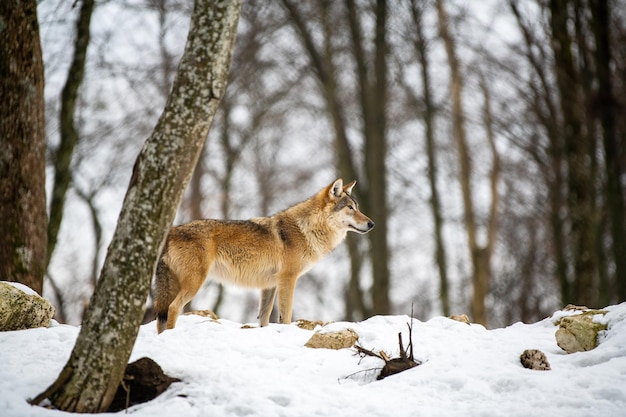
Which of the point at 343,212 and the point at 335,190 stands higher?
the point at 335,190

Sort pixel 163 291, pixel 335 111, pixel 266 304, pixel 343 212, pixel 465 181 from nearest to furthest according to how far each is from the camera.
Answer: pixel 163 291 < pixel 266 304 < pixel 343 212 < pixel 335 111 < pixel 465 181

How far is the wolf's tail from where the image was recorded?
23.6 ft

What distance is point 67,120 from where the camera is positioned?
35.8ft

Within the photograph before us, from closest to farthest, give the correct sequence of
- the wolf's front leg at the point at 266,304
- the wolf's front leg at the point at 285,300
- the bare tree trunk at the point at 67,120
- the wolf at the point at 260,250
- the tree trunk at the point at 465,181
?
1. the wolf at the point at 260,250
2. the wolf's front leg at the point at 285,300
3. the wolf's front leg at the point at 266,304
4. the bare tree trunk at the point at 67,120
5. the tree trunk at the point at 465,181

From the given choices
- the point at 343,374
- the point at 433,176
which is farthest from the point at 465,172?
the point at 343,374

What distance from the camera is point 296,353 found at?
5969 mm

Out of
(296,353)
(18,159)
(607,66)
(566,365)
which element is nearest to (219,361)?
(296,353)

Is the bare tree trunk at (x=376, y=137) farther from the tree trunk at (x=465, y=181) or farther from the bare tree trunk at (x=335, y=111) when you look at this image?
the tree trunk at (x=465, y=181)

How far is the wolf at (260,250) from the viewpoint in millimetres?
7422

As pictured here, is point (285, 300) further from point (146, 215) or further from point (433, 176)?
point (433, 176)

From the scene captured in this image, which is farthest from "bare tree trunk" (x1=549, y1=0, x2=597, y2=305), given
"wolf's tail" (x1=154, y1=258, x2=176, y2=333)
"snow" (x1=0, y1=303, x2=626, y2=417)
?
"wolf's tail" (x1=154, y1=258, x2=176, y2=333)

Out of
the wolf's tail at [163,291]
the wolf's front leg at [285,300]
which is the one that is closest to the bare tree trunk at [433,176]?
the wolf's front leg at [285,300]

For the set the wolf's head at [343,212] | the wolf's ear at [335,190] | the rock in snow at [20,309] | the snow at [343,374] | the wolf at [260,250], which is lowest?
the snow at [343,374]

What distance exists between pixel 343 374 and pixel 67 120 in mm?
7869
